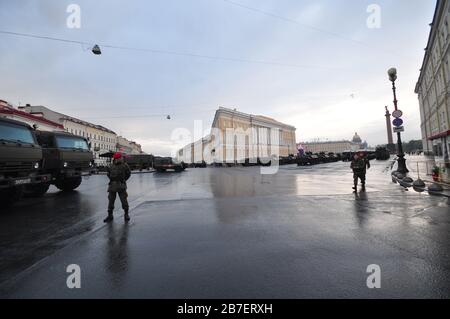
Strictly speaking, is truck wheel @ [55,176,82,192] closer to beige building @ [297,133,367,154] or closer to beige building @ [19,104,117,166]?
beige building @ [19,104,117,166]

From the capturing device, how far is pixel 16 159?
28.4ft

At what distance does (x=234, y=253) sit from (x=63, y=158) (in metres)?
11.1

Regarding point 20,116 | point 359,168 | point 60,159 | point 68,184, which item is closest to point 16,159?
point 60,159

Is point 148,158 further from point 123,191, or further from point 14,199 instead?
point 123,191

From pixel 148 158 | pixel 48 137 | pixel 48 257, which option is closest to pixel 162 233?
pixel 48 257

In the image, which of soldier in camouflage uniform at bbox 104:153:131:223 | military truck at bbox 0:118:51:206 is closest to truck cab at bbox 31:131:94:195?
military truck at bbox 0:118:51:206

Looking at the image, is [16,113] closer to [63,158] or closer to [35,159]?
[63,158]

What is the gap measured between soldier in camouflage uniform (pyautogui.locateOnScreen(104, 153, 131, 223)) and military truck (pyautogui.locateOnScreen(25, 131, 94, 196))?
20.6 ft

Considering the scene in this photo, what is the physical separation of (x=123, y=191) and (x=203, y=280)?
4282 millimetres

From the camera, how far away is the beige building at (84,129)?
63.1m

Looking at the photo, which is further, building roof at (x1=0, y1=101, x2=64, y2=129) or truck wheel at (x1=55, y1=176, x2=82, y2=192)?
building roof at (x1=0, y1=101, x2=64, y2=129)

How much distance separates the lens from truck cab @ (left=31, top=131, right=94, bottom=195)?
38.3ft

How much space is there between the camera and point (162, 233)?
5.20 metres

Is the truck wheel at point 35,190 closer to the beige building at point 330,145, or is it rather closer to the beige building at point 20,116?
the beige building at point 20,116
